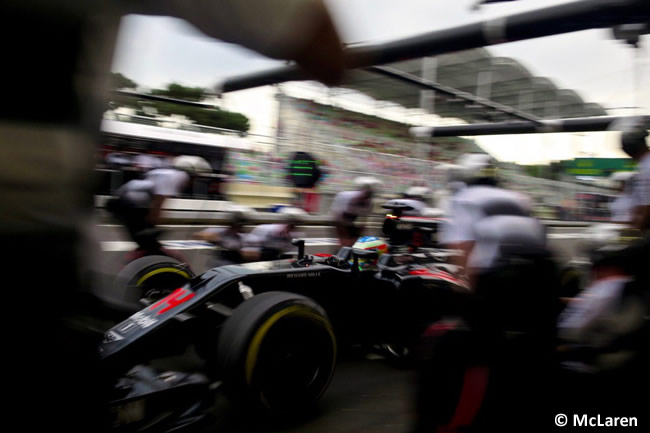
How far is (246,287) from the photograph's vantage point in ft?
11.0

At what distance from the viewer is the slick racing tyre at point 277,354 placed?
109 inches

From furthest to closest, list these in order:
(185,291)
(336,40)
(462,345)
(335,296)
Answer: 1. (335,296)
2. (185,291)
3. (462,345)
4. (336,40)

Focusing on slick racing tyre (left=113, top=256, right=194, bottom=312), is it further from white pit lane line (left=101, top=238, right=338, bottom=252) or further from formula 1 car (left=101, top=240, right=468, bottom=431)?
formula 1 car (left=101, top=240, right=468, bottom=431)

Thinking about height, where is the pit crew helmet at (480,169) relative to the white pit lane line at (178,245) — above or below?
above

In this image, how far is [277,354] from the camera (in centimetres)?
289

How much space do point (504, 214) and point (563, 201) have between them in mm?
19137

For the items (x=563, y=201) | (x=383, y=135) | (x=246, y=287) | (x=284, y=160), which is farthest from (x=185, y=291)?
(x=563, y=201)

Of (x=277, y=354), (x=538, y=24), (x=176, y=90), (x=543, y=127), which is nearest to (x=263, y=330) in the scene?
(x=277, y=354)

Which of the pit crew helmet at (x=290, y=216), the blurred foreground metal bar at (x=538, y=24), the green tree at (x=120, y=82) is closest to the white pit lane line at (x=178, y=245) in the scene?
the pit crew helmet at (x=290, y=216)

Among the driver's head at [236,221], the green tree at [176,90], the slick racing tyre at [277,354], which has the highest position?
the green tree at [176,90]

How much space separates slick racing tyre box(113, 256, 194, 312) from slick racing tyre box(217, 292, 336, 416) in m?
1.53

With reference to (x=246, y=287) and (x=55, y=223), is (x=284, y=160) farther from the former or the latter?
(x=55, y=223)

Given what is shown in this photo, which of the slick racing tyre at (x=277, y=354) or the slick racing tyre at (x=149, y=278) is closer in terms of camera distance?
the slick racing tyre at (x=277, y=354)

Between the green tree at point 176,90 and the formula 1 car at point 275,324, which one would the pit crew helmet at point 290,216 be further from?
the green tree at point 176,90
